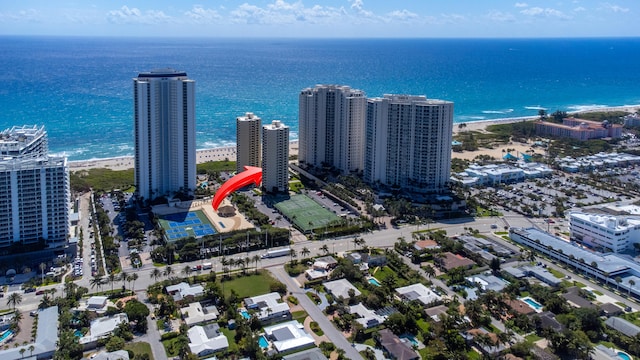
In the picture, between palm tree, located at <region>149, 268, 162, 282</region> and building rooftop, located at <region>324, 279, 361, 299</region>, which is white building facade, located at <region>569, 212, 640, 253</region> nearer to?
building rooftop, located at <region>324, 279, 361, 299</region>

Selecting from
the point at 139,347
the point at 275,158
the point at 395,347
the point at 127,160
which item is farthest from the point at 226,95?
the point at 395,347

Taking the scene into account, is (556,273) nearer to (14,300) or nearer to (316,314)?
(316,314)

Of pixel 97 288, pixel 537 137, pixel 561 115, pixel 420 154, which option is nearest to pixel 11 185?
pixel 97 288

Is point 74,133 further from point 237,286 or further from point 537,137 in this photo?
point 537,137

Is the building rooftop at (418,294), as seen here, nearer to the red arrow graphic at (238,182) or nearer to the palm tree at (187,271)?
the palm tree at (187,271)

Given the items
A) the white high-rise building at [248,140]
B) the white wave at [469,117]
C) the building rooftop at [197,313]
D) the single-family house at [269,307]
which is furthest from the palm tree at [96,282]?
the white wave at [469,117]
